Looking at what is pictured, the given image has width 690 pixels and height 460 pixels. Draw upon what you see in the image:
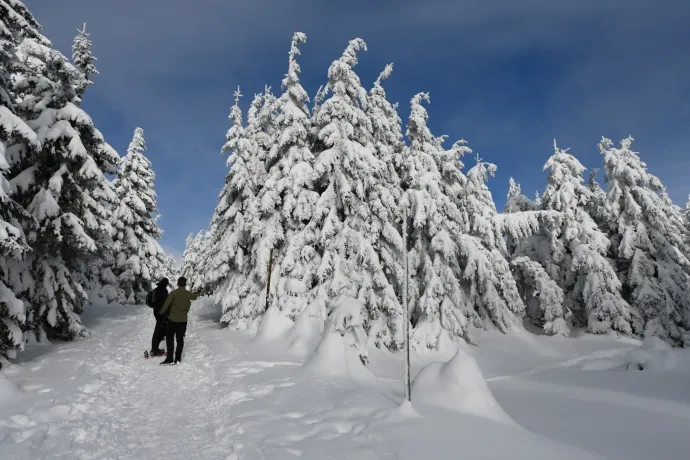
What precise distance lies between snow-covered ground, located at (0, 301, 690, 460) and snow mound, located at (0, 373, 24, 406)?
3 cm

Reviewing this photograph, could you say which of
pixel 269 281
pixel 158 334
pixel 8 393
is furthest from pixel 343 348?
pixel 269 281

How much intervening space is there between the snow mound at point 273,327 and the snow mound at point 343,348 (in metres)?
3.70

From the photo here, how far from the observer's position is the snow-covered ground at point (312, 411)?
4.85m

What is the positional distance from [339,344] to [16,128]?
347 inches

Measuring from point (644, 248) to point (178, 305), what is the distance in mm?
25919

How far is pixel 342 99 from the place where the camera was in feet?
55.1

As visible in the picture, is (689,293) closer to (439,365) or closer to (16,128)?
(439,365)

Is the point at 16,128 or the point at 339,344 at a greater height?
the point at 16,128

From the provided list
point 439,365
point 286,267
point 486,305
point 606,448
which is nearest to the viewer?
point 606,448

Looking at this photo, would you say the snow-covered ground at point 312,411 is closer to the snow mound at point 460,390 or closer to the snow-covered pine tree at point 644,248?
the snow mound at point 460,390

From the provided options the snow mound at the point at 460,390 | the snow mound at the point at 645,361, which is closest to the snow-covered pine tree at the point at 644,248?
the snow mound at the point at 645,361

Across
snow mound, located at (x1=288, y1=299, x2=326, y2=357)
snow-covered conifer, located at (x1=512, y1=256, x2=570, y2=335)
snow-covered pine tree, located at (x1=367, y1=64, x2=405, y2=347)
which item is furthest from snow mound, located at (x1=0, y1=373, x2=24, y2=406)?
snow-covered conifer, located at (x1=512, y1=256, x2=570, y2=335)

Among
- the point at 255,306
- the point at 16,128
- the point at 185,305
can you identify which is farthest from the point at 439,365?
the point at 255,306

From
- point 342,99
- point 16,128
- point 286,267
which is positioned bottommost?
point 286,267
